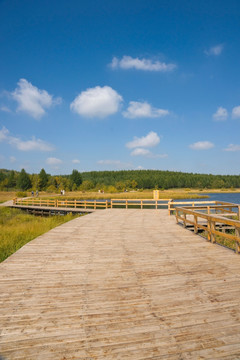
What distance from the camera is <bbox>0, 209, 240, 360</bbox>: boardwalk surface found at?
8.14 ft

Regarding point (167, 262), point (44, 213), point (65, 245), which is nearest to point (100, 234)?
point (65, 245)

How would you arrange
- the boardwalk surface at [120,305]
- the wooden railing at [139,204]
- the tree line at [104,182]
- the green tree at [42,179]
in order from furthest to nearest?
the green tree at [42,179] < the tree line at [104,182] < the wooden railing at [139,204] < the boardwalk surface at [120,305]

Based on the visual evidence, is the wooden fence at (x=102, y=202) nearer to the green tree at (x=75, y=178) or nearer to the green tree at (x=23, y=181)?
the green tree at (x=23, y=181)

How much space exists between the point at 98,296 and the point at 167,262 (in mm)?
2402

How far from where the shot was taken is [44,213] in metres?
28.7

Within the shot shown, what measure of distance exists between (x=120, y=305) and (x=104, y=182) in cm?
13444

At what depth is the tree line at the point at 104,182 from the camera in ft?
303

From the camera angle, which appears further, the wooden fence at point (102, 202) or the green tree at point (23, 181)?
the green tree at point (23, 181)

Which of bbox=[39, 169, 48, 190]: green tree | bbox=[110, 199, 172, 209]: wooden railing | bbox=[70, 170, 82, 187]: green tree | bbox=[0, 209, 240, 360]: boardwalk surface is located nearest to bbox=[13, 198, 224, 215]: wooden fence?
bbox=[110, 199, 172, 209]: wooden railing

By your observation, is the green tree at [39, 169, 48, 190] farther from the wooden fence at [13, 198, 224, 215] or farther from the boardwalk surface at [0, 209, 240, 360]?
the boardwalk surface at [0, 209, 240, 360]

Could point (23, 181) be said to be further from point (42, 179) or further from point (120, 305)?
point (120, 305)

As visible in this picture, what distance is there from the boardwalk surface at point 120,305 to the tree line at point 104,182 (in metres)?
81.4

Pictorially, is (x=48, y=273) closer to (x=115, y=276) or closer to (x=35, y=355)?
(x=115, y=276)

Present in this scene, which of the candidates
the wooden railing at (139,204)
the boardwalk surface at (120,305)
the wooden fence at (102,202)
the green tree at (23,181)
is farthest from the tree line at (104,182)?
the boardwalk surface at (120,305)
